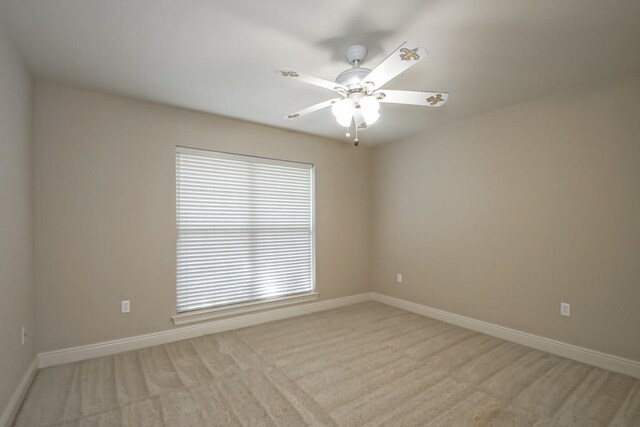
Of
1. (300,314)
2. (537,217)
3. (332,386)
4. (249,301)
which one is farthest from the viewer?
(300,314)

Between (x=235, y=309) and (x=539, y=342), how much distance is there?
3181 mm

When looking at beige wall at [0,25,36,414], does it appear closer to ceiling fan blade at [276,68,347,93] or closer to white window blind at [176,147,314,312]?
white window blind at [176,147,314,312]

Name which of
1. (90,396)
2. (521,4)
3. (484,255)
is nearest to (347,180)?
(484,255)

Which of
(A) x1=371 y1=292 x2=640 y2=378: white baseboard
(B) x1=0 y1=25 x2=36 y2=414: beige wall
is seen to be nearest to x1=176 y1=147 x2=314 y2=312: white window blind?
(B) x1=0 y1=25 x2=36 y2=414: beige wall

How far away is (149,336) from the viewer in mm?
2986

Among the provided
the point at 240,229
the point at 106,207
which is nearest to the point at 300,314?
the point at 240,229

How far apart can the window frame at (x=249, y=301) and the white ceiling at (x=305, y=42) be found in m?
0.70

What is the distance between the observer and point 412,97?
2.05 metres

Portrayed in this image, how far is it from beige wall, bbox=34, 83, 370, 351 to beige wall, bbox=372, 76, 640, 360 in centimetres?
269

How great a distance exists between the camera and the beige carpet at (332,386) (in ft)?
6.32

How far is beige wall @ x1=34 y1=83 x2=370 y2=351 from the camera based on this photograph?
260 cm

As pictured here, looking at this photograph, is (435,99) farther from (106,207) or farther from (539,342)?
(106,207)

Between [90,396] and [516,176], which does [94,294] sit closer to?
[90,396]

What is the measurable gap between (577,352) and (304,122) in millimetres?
3569
